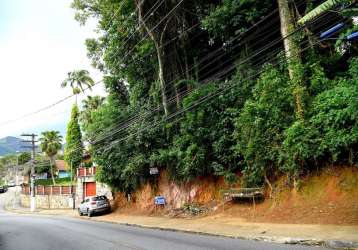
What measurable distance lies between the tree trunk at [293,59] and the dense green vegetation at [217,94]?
6 cm

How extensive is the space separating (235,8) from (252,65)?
3.12 metres

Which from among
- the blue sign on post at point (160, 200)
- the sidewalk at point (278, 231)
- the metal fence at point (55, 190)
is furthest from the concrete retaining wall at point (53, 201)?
the sidewalk at point (278, 231)

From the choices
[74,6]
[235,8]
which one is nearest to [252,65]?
[235,8]

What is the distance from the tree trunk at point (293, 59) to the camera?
51.6 feet

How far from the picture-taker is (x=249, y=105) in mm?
17094

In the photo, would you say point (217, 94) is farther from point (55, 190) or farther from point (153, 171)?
point (55, 190)

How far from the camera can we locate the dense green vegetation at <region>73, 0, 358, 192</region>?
15266mm

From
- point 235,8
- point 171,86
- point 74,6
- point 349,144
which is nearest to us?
point 349,144

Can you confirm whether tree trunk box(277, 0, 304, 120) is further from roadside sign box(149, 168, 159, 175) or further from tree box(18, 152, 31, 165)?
tree box(18, 152, 31, 165)

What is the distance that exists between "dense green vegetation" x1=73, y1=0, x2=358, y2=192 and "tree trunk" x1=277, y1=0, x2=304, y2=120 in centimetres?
6

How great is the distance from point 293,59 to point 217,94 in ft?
11.7

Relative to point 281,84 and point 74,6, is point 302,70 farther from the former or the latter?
point 74,6

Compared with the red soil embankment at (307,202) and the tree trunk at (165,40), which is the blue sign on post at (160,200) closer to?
the red soil embankment at (307,202)

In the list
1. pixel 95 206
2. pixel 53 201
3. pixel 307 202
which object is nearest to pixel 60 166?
pixel 53 201
